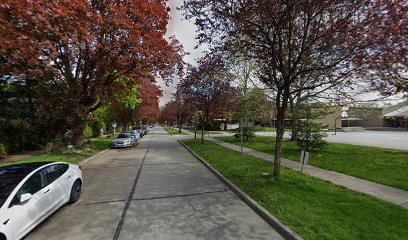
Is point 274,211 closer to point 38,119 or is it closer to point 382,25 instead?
point 382,25

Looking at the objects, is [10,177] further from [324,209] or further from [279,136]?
[279,136]

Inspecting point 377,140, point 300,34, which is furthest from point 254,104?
point 300,34

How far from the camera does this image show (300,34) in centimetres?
758

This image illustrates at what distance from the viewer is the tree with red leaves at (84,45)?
6.93 meters

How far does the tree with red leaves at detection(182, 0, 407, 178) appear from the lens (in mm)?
5976

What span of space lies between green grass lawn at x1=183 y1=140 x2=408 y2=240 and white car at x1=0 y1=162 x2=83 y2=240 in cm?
494

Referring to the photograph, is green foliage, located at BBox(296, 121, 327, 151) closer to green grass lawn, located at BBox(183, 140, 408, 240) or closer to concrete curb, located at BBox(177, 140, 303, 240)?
green grass lawn, located at BBox(183, 140, 408, 240)

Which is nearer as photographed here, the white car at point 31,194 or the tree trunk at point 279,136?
the white car at point 31,194

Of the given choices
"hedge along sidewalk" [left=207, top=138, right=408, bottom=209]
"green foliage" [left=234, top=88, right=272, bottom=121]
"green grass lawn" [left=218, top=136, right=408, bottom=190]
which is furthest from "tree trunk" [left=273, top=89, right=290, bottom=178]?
"green foliage" [left=234, top=88, right=272, bottom=121]

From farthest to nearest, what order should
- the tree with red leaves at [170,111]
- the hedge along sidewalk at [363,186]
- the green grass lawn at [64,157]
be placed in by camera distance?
the tree with red leaves at [170,111], the green grass lawn at [64,157], the hedge along sidewalk at [363,186]

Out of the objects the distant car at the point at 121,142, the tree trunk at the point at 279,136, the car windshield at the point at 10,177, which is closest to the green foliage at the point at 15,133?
the distant car at the point at 121,142

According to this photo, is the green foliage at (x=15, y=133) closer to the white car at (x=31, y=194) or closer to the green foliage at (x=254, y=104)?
the white car at (x=31, y=194)

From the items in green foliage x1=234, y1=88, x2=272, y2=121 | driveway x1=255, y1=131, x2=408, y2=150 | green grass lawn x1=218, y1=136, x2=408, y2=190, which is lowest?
green grass lawn x1=218, y1=136, x2=408, y2=190

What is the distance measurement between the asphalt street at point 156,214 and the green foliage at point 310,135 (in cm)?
754
